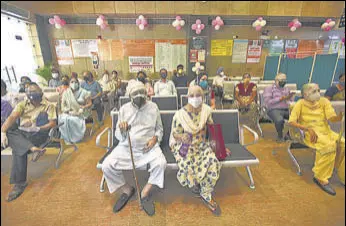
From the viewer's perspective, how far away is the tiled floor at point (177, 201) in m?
1.51

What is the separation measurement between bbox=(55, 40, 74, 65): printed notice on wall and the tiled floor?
3.93 metres

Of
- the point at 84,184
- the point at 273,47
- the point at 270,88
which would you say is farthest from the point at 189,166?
the point at 273,47

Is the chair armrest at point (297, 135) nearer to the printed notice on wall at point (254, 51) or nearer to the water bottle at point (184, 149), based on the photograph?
the water bottle at point (184, 149)

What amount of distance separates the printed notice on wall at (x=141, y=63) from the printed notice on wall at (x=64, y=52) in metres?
1.88

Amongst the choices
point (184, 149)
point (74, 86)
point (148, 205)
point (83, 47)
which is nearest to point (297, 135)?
point (184, 149)

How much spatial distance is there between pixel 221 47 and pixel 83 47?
14.7 ft

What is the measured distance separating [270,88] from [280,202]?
214 cm

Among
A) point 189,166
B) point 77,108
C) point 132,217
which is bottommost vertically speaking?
point 132,217

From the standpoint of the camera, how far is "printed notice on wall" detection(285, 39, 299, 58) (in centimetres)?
543

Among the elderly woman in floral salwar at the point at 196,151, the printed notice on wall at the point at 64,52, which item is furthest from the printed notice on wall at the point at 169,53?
the elderly woman in floral salwar at the point at 196,151

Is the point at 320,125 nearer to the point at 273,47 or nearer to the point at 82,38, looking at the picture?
the point at 273,47

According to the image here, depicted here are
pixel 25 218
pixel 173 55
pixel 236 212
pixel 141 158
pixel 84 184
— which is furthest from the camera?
pixel 173 55

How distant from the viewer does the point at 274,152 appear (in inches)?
103

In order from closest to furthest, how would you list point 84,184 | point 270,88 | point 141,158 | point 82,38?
point 141,158 → point 84,184 → point 270,88 → point 82,38
